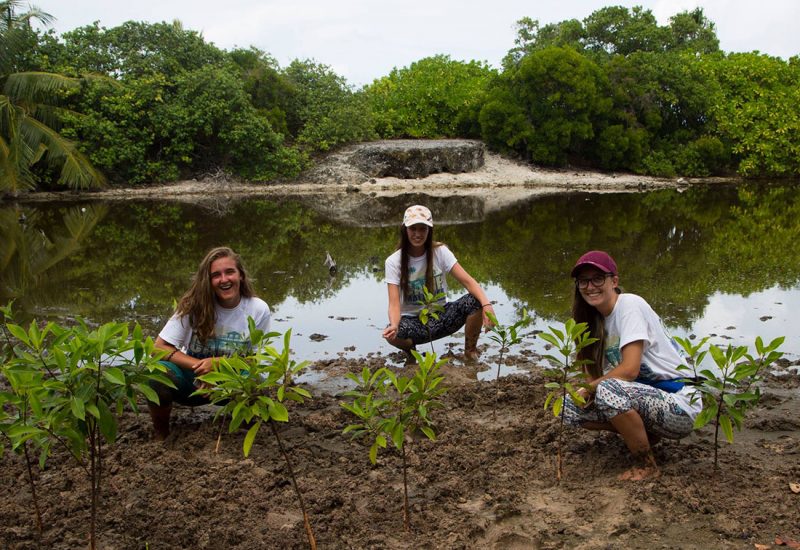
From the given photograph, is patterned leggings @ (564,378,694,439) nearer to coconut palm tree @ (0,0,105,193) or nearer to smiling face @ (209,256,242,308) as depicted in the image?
smiling face @ (209,256,242,308)

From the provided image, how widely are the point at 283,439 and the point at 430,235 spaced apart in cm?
242

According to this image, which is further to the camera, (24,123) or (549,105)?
(549,105)

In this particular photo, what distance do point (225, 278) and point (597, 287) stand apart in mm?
2311

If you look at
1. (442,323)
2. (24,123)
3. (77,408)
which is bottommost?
(442,323)

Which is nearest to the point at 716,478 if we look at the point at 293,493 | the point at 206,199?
the point at 293,493

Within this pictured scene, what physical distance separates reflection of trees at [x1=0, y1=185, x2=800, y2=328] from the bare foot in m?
4.08

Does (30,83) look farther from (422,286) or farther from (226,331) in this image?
(226,331)

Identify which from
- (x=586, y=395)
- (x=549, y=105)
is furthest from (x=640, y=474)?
(x=549, y=105)

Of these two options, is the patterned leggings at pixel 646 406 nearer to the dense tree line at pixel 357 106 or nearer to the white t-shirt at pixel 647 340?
the white t-shirt at pixel 647 340

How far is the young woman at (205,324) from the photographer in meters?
4.64

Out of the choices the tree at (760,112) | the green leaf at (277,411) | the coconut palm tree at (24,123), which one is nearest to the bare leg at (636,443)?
the green leaf at (277,411)

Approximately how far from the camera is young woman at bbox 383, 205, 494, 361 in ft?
20.3

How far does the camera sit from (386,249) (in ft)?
43.3

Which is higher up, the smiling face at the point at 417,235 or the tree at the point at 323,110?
the tree at the point at 323,110
